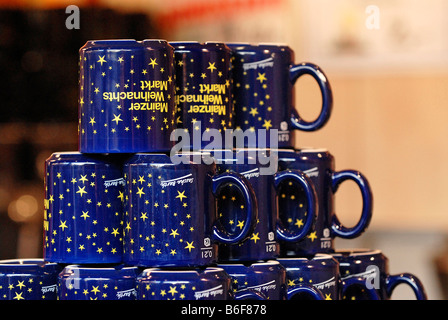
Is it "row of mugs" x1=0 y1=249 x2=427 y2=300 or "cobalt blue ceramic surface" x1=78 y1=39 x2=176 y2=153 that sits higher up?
"cobalt blue ceramic surface" x1=78 y1=39 x2=176 y2=153

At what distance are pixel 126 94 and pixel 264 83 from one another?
0.73ft

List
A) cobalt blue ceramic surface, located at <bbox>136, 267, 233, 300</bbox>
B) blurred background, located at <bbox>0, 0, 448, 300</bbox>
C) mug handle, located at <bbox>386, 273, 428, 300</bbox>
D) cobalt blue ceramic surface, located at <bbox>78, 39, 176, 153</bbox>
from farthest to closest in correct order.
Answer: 1. blurred background, located at <bbox>0, 0, 448, 300</bbox>
2. mug handle, located at <bbox>386, 273, 428, 300</bbox>
3. cobalt blue ceramic surface, located at <bbox>78, 39, 176, 153</bbox>
4. cobalt blue ceramic surface, located at <bbox>136, 267, 233, 300</bbox>

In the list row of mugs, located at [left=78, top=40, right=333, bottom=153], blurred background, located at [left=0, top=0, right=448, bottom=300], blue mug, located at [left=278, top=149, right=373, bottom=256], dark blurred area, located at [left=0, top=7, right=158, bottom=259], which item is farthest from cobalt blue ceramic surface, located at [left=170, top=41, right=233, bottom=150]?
blurred background, located at [left=0, top=0, right=448, bottom=300]

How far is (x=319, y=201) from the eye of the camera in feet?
3.99

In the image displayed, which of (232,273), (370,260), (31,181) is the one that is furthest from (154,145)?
(31,181)

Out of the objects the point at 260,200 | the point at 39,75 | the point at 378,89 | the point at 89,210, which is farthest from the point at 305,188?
the point at 378,89


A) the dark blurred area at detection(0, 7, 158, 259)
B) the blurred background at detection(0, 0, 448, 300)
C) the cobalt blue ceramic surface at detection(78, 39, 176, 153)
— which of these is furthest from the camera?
the blurred background at detection(0, 0, 448, 300)

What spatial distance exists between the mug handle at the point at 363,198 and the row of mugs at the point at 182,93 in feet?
0.28

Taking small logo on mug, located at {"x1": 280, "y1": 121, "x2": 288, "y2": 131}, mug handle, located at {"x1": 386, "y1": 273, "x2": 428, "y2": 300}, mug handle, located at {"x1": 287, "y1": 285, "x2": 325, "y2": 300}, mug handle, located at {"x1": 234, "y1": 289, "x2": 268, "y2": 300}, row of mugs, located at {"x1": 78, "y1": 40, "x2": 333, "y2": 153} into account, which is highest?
row of mugs, located at {"x1": 78, "y1": 40, "x2": 333, "y2": 153}

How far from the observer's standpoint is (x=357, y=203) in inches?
133

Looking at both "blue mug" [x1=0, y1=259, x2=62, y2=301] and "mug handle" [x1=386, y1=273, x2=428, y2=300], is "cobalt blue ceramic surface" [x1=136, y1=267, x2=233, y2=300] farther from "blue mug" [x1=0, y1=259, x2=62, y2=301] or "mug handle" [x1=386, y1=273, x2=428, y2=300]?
"mug handle" [x1=386, y1=273, x2=428, y2=300]

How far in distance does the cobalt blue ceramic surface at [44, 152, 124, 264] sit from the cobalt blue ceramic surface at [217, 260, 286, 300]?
0.45ft

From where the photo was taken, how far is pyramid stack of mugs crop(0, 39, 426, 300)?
3.41ft
